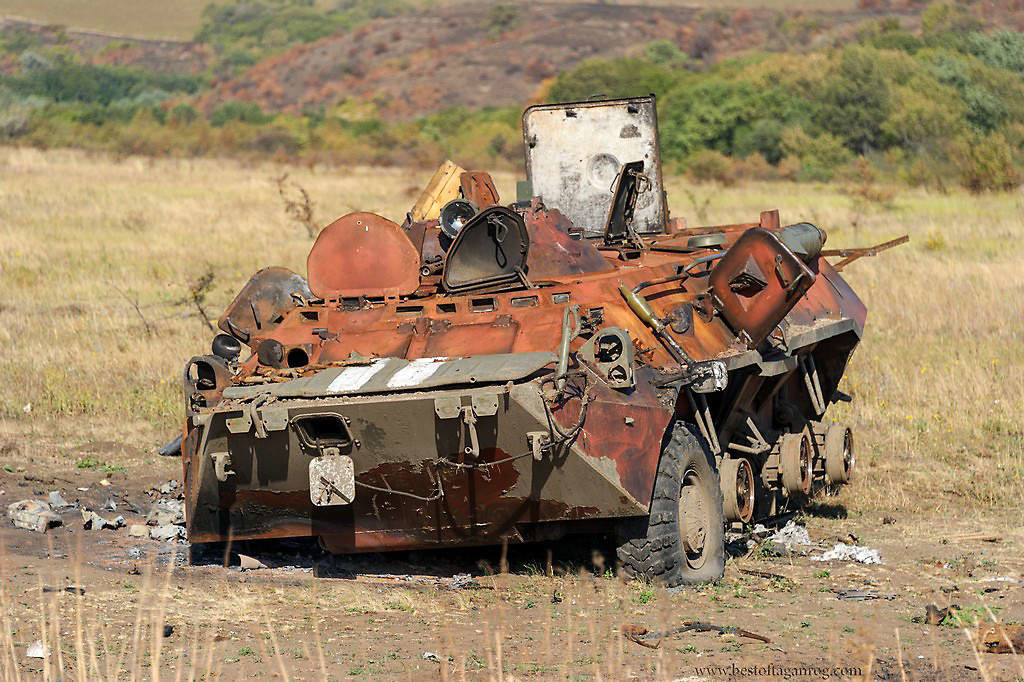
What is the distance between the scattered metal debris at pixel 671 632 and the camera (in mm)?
8078

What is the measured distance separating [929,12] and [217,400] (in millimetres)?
81226

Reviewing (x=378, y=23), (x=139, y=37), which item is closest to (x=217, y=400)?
(x=378, y=23)

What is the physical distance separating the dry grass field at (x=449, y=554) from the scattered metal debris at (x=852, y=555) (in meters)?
0.20

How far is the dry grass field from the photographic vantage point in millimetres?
7730

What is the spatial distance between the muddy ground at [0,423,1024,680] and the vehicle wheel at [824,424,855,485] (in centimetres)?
38

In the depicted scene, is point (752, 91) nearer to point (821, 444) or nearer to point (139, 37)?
point (821, 444)

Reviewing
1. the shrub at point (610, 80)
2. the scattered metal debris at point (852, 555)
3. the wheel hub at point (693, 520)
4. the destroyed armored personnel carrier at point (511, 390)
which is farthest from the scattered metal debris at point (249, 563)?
the shrub at point (610, 80)

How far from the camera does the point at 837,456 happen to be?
38.9ft

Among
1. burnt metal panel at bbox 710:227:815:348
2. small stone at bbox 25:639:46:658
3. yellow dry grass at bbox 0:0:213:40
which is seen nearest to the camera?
small stone at bbox 25:639:46:658

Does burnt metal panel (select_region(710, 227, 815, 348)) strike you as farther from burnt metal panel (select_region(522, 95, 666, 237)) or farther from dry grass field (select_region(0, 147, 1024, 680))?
burnt metal panel (select_region(522, 95, 666, 237))

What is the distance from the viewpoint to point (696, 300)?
34.3ft

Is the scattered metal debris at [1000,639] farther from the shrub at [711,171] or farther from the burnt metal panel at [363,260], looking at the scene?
the shrub at [711,171]

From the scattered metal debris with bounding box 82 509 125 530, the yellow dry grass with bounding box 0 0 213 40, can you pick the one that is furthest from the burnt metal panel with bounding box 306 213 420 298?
the yellow dry grass with bounding box 0 0 213 40

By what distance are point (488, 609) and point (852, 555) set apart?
288 centimetres
